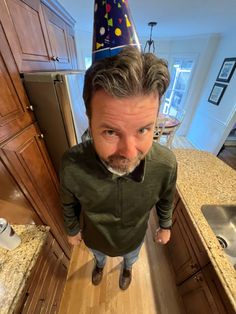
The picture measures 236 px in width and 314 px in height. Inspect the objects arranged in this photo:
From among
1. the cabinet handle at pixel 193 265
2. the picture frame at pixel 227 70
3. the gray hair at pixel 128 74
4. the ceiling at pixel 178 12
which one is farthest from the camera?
the picture frame at pixel 227 70

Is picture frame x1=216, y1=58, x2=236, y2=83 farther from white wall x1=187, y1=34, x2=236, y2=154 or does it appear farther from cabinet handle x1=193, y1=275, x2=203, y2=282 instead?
cabinet handle x1=193, y1=275, x2=203, y2=282

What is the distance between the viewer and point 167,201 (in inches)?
28.9

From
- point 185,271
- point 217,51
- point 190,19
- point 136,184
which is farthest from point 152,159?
point 217,51

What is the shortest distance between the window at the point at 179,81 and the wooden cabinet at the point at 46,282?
3996mm

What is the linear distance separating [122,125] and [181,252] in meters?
1.09

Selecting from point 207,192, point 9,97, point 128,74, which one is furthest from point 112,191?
point 207,192

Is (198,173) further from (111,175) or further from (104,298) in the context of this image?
(104,298)

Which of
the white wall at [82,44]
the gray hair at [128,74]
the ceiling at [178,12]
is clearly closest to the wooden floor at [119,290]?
the gray hair at [128,74]

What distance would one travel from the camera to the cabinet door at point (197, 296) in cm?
72

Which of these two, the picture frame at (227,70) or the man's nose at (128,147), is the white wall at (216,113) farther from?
the man's nose at (128,147)

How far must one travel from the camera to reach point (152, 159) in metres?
0.58

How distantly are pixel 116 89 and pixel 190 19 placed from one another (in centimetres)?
268

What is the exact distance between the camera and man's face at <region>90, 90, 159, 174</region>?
0.40 meters

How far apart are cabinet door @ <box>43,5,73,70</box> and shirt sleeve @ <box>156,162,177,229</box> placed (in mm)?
1105
